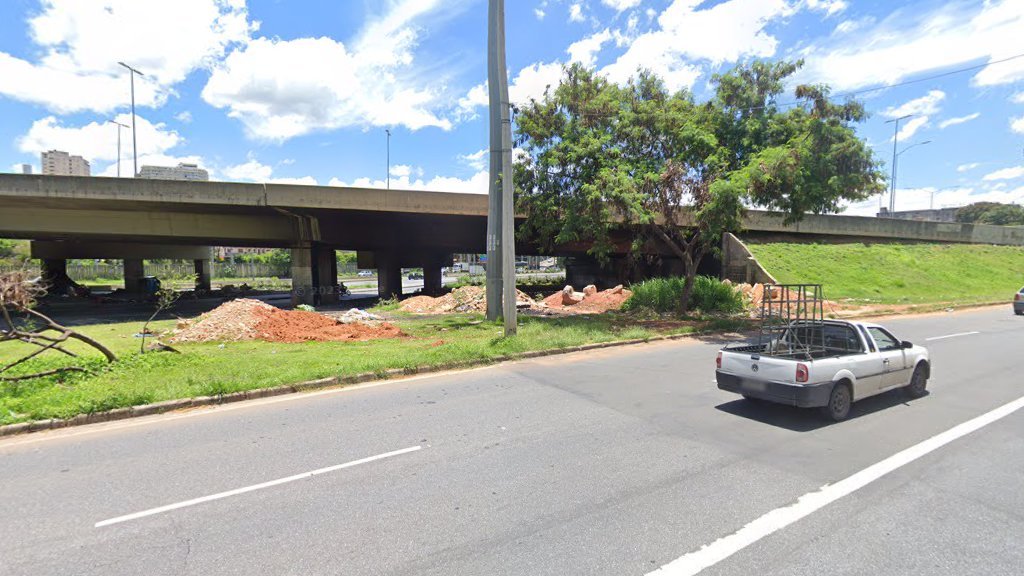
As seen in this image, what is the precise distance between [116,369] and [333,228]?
72.4ft

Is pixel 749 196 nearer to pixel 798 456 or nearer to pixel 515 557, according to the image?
pixel 798 456

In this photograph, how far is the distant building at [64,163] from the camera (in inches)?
2781

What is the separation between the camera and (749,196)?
1612cm

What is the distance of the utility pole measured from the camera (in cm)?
1348

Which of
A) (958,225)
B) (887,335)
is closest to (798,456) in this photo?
(887,335)

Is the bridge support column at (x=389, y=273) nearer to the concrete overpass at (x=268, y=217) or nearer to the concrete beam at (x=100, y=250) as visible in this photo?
the concrete overpass at (x=268, y=217)

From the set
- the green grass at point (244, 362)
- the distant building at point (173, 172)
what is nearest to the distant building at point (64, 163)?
the distant building at point (173, 172)

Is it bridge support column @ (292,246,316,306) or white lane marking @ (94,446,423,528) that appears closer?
white lane marking @ (94,446,423,528)

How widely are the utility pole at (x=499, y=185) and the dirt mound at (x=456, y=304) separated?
7205 millimetres

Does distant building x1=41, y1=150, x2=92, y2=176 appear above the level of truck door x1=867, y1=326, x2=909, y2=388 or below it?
above

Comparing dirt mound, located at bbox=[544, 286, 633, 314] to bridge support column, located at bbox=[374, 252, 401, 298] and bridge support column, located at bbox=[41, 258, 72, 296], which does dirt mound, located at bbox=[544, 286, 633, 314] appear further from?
bridge support column, located at bbox=[41, 258, 72, 296]

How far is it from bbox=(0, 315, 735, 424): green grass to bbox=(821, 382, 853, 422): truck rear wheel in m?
6.64

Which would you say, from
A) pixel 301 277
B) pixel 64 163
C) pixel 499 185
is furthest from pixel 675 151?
pixel 64 163

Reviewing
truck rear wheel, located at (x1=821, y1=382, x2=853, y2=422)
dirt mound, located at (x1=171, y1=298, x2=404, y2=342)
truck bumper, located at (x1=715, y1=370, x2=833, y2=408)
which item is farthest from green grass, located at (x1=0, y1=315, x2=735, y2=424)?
truck rear wheel, located at (x1=821, y1=382, x2=853, y2=422)
